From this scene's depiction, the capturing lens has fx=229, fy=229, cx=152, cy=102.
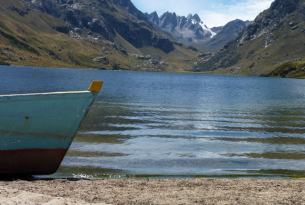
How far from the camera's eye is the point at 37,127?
10.1m

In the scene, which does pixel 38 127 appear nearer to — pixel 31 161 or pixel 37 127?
pixel 37 127

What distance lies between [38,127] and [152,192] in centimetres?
574

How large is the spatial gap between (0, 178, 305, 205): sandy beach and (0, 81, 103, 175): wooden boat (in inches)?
40.5

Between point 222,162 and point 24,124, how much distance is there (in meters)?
11.0

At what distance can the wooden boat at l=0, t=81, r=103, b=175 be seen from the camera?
973 centimetres

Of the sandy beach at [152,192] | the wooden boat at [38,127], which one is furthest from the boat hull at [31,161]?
the sandy beach at [152,192]

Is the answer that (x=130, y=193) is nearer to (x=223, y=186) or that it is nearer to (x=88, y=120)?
(x=223, y=186)

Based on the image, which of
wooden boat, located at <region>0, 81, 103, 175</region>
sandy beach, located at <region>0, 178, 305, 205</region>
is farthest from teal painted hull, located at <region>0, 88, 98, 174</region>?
sandy beach, located at <region>0, 178, 305, 205</region>

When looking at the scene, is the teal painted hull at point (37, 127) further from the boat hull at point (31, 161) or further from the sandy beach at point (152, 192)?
the sandy beach at point (152, 192)

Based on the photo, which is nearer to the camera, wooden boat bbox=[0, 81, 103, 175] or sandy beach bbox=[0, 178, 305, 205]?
sandy beach bbox=[0, 178, 305, 205]

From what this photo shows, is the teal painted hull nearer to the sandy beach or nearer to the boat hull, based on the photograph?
the boat hull

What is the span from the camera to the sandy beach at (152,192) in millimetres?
7768

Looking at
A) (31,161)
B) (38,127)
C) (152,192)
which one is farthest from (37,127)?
(152,192)

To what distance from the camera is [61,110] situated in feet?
33.6
